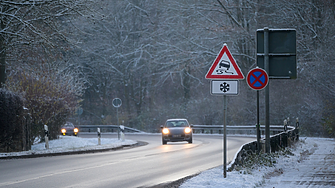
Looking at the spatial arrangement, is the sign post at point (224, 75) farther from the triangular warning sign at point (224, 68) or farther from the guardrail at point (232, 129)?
the guardrail at point (232, 129)

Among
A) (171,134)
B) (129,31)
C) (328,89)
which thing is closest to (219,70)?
(171,134)

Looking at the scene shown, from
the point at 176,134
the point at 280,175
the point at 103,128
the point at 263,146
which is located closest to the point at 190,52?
the point at 176,134

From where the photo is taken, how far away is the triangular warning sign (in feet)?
35.9

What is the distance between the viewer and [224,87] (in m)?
11.0

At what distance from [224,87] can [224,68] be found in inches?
16.0

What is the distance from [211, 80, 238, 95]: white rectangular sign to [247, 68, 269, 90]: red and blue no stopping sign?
3.59 meters

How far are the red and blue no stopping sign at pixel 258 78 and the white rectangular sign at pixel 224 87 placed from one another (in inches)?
141

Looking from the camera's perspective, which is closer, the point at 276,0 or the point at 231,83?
the point at 231,83

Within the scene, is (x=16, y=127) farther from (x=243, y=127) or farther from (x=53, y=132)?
(x=243, y=127)

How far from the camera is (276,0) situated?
3794cm

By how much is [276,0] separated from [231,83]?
2859 centimetres

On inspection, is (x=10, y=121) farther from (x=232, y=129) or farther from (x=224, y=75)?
(x=232, y=129)

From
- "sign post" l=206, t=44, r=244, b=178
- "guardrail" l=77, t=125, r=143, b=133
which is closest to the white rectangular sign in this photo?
"sign post" l=206, t=44, r=244, b=178

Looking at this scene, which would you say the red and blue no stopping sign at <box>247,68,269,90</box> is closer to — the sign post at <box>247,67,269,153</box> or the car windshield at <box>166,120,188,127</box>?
the sign post at <box>247,67,269,153</box>
